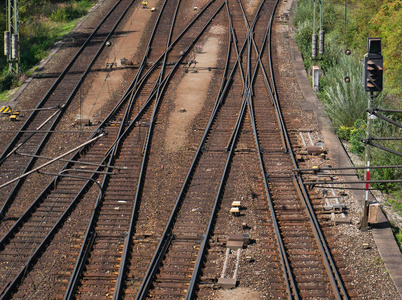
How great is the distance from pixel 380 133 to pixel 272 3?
61.1 feet

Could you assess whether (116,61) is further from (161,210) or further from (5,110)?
(161,210)

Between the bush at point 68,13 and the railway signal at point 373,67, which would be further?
the bush at point 68,13

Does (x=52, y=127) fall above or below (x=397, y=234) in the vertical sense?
above

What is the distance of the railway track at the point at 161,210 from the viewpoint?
39.2 ft

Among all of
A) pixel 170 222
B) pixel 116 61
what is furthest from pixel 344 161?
pixel 116 61

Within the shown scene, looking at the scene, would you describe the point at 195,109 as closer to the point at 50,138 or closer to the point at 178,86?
the point at 178,86

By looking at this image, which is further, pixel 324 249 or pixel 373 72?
pixel 324 249

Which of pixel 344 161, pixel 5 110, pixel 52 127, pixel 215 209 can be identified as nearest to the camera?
pixel 215 209

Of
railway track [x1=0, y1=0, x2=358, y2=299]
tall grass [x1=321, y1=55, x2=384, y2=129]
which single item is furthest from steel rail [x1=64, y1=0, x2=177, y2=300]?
tall grass [x1=321, y1=55, x2=384, y2=129]

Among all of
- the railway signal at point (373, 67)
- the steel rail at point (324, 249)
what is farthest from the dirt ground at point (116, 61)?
the railway signal at point (373, 67)

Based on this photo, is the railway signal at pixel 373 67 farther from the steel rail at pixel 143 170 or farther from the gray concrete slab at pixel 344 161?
the steel rail at pixel 143 170

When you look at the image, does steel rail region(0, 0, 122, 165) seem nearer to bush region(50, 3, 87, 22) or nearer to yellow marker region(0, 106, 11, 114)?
yellow marker region(0, 106, 11, 114)

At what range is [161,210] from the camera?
14.8 m

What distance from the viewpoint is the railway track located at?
11.9 metres
